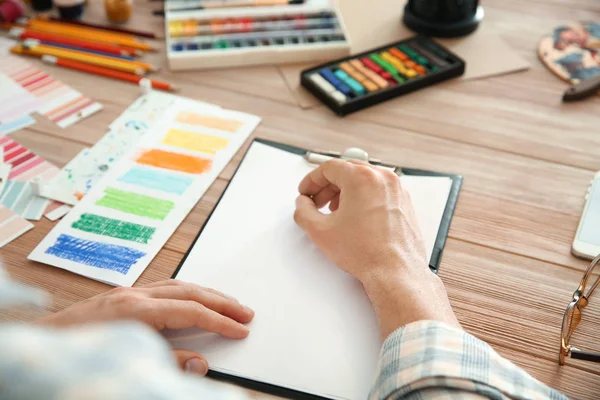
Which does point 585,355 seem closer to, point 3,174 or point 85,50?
point 3,174

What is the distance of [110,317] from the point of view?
615mm

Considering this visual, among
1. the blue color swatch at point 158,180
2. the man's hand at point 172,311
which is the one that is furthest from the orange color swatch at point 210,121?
the man's hand at point 172,311

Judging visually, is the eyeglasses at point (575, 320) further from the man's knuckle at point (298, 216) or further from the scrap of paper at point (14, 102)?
the scrap of paper at point (14, 102)

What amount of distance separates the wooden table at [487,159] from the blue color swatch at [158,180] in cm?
4

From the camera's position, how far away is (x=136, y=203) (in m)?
0.86

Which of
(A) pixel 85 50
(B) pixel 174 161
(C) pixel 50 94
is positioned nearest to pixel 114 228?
(B) pixel 174 161

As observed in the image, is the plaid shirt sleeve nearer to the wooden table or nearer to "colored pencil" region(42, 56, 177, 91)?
the wooden table

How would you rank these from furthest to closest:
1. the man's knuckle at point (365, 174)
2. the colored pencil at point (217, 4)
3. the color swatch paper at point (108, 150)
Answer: the colored pencil at point (217, 4)
the color swatch paper at point (108, 150)
the man's knuckle at point (365, 174)

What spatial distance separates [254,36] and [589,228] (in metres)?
0.66

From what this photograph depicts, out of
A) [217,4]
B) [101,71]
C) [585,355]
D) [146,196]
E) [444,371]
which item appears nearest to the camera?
[444,371]

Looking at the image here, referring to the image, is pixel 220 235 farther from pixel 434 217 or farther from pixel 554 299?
pixel 554 299

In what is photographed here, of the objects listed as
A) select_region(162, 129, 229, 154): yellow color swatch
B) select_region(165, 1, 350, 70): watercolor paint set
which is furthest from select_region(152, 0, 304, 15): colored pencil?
select_region(162, 129, 229, 154): yellow color swatch

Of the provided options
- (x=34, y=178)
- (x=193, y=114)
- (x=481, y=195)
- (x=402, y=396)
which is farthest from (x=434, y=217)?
(x=34, y=178)

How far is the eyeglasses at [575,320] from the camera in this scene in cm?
66
